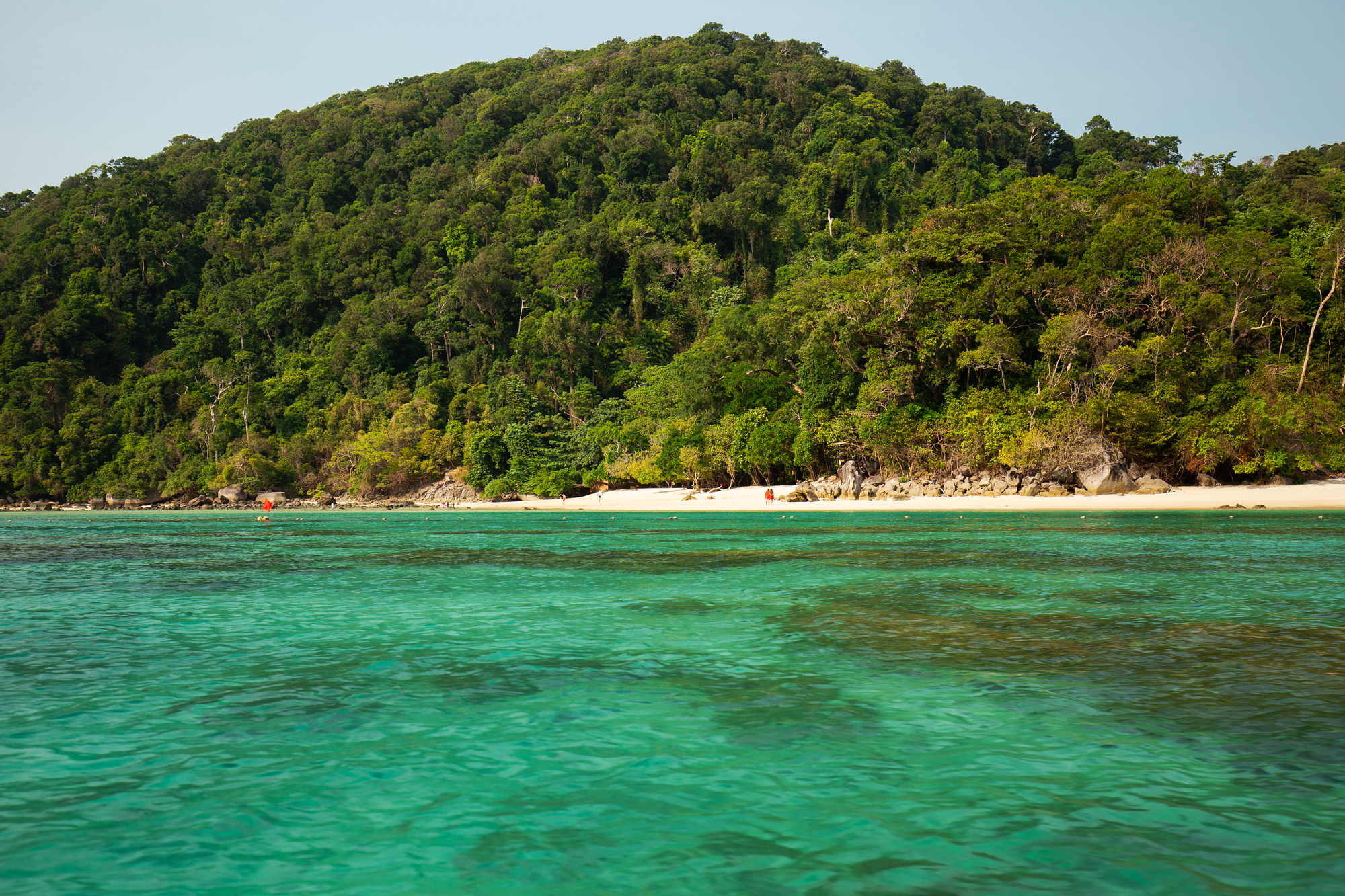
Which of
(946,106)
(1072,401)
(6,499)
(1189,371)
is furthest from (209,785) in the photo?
(946,106)

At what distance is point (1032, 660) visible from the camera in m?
6.75

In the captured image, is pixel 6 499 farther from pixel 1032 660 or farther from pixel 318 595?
pixel 1032 660

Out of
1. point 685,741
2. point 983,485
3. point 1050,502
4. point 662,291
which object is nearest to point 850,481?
point 983,485

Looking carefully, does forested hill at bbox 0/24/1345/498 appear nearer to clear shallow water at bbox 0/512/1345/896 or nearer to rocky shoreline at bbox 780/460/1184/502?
rocky shoreline at bbox 780/460/1184/502

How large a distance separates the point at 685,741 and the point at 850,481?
37396 mm

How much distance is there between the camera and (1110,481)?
33.3 meters

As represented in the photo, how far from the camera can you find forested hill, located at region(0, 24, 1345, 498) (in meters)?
36.2

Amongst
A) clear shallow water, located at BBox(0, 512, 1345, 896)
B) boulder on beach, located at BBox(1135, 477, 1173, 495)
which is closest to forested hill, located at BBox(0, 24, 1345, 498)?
boulder on beach, located at BBox(1135, 477, 1173, 495)

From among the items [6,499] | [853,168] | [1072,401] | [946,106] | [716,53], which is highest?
[716,53]

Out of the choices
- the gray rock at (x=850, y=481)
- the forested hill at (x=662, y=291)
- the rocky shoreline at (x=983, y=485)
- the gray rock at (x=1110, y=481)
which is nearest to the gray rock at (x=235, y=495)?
the forested hill at (x=662, y=291)

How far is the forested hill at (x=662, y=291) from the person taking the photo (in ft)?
119

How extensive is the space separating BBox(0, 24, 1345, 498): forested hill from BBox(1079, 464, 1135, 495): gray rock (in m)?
1.24

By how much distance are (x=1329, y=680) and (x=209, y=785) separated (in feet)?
25.2

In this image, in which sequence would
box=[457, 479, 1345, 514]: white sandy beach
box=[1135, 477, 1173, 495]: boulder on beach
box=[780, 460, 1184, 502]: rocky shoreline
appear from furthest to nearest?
box=[780, 460, 1184, 502]: rocky shoreline
box=[1135, 477, 1173, 495]: boulder on beach
box=[457, 479, 1345, 514]: white sandy beach
